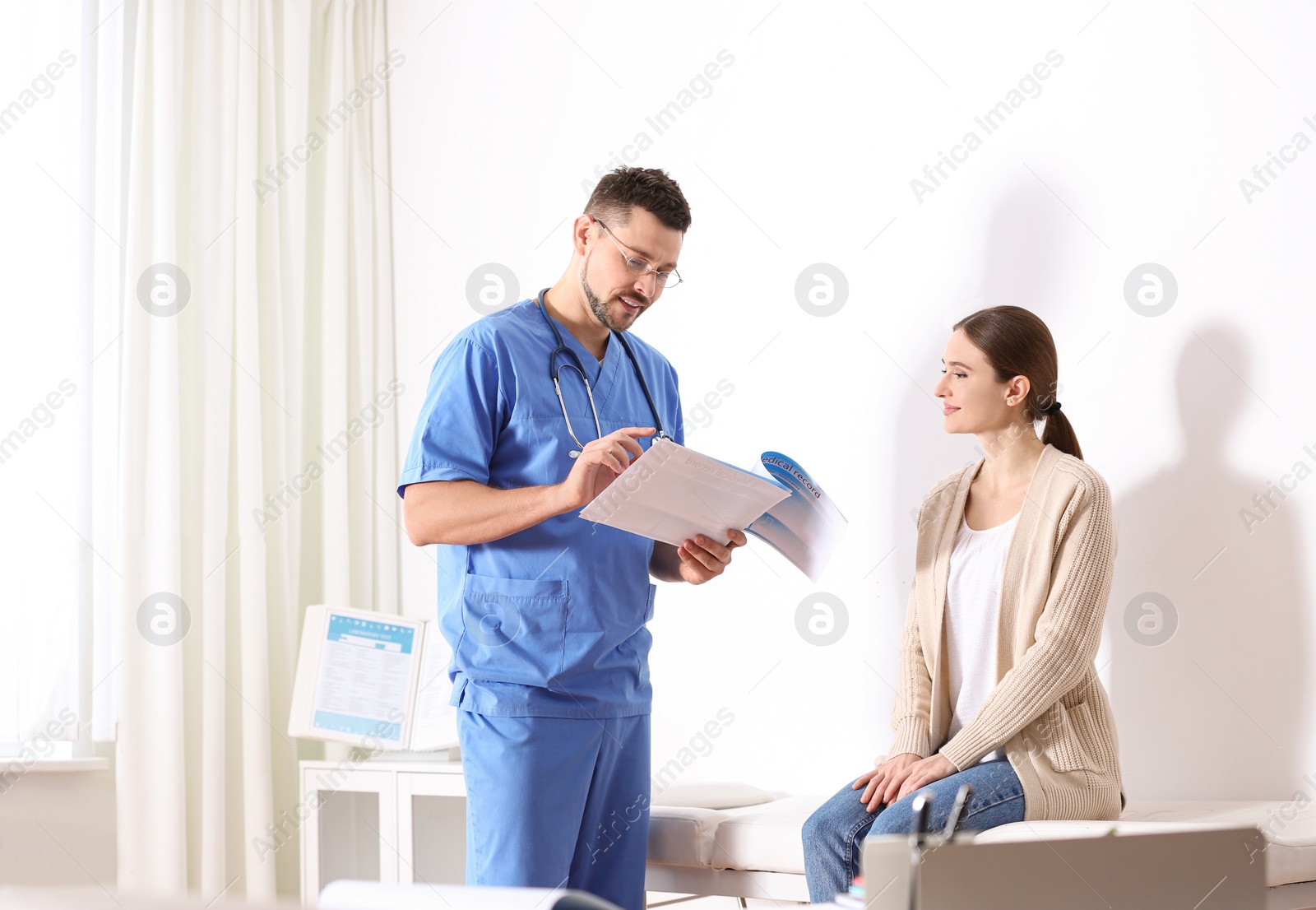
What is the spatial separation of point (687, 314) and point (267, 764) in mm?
1518

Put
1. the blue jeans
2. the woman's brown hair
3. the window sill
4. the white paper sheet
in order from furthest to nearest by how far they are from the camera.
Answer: the window sill, the woman's brown hair, the blue jeans, the white paper sheet

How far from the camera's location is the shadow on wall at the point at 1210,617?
200cm

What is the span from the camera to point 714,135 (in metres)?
2.77

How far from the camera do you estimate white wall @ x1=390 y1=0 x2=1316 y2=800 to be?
204 centimetres

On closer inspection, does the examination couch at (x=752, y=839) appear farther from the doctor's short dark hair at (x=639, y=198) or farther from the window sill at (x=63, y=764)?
the window sill at (x=63, y=764)

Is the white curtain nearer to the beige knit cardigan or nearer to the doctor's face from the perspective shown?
the doctor's face

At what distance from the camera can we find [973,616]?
1912mm

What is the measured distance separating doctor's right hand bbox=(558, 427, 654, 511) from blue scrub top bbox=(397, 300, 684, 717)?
0.16 meters

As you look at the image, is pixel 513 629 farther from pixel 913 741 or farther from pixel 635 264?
pixel 913 741

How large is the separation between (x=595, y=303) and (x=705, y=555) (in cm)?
41

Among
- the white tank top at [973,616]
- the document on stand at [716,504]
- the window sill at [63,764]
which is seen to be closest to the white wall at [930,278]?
the white tank top at [973,616]

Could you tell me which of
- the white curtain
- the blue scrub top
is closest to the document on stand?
the blue scrub top

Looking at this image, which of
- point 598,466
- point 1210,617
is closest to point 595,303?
point 598,466

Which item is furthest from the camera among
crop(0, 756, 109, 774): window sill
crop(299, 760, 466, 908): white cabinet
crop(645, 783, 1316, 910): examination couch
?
crop(299, 760, 466, 908): white cabinet
